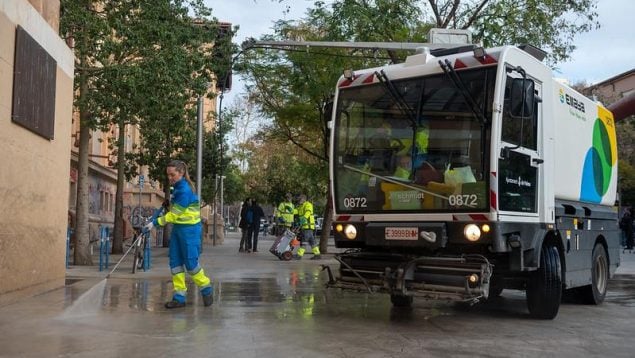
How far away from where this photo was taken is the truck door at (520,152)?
738cm

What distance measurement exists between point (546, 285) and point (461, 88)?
2715 millimetres

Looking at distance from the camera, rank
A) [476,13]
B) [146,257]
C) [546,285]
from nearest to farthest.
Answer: [546,285]
[146,257]
[476,13]

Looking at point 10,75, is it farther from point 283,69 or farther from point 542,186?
point 283,69

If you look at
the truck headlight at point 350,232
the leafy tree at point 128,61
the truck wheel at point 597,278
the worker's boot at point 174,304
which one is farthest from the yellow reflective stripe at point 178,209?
the truck wheel at point 597,278

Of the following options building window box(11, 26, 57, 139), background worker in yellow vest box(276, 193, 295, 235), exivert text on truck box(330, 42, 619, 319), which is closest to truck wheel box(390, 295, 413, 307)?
exivert text on truck box(330, 42, 619, 319)

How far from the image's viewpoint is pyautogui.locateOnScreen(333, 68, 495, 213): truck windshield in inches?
292

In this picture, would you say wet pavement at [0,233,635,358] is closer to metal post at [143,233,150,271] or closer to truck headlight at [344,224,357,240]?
truck headlight at [344,224,357,240]

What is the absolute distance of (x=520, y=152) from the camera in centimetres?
765

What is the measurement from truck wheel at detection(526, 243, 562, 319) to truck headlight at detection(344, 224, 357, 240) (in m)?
2.27

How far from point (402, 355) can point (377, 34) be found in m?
12.9

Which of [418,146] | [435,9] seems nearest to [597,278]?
[418,146]

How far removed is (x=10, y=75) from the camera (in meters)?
8.90

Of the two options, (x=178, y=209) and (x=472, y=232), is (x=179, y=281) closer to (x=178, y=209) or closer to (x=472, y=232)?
(x=178, y=209)

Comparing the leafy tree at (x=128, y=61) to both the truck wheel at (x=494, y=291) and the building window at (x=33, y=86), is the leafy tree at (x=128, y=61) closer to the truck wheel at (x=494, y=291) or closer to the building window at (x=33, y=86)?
the building window at (x=33, y=86)
